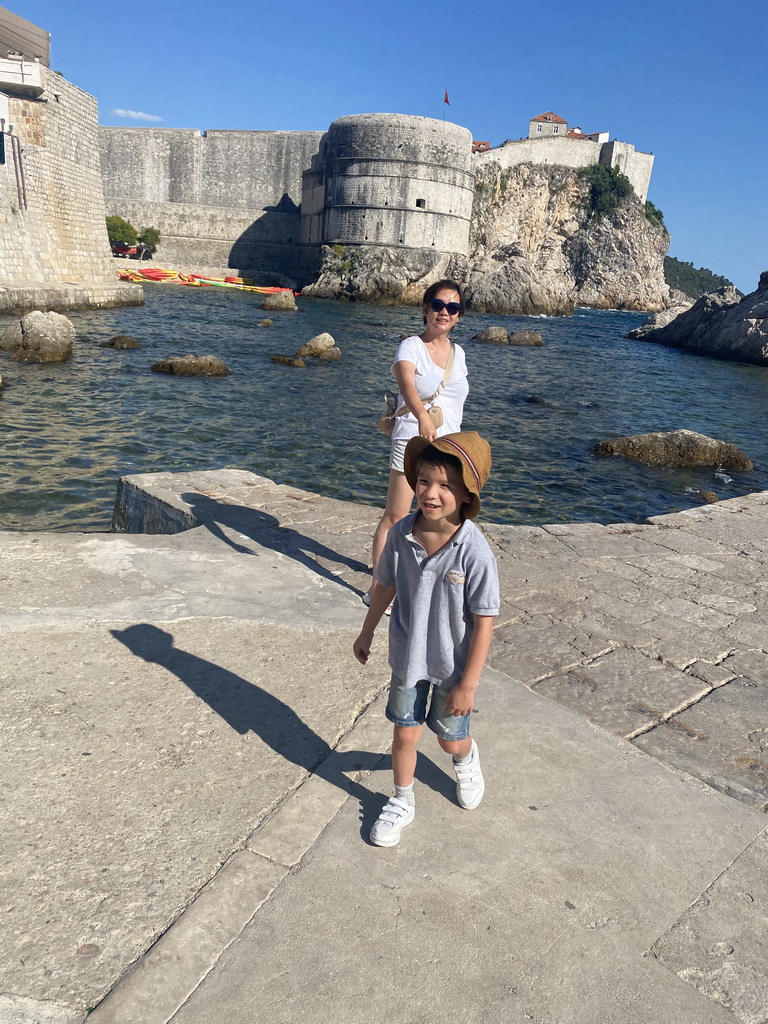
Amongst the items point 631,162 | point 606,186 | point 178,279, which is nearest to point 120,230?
point 178,279

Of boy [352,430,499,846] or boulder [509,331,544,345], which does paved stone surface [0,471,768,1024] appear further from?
boulder [509,331,544,345]

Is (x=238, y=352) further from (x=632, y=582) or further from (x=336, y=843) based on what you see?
(x=336, y=843)

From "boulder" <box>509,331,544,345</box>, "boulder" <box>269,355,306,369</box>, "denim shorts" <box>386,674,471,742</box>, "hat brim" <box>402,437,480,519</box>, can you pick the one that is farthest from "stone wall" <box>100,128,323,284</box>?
"denim shorts" <box>386,674,471,742</box>

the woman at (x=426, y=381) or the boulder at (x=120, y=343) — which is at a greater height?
the woman at (x=426, y=381)

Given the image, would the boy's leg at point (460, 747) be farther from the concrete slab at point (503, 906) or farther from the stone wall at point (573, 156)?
the stone wall at point (573, 156)

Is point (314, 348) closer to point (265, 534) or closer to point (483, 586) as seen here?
point (265, 534)

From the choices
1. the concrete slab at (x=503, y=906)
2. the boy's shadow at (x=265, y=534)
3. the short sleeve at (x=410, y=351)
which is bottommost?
the boy's shadow at (x=265, y=534)

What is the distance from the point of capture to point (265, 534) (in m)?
4.85

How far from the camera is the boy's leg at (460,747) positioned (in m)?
2.29

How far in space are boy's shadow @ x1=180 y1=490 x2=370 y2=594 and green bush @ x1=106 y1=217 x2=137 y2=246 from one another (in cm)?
5354

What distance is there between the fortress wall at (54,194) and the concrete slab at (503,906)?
23596 mm

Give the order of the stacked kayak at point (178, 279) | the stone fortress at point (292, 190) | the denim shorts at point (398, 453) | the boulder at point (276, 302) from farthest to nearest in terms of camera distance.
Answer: the stone fortress at point (292, 190) < the stacked kayak at point (178, 279) < the boulder at point (276, 302) < the denim shorts at point (398, 453)

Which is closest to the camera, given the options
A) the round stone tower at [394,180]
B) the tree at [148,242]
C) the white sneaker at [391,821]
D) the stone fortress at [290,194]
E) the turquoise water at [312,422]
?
the white sneaker at [391,821]

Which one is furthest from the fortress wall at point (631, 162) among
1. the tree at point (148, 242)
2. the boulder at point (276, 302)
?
the boulder at point (276, 302)
